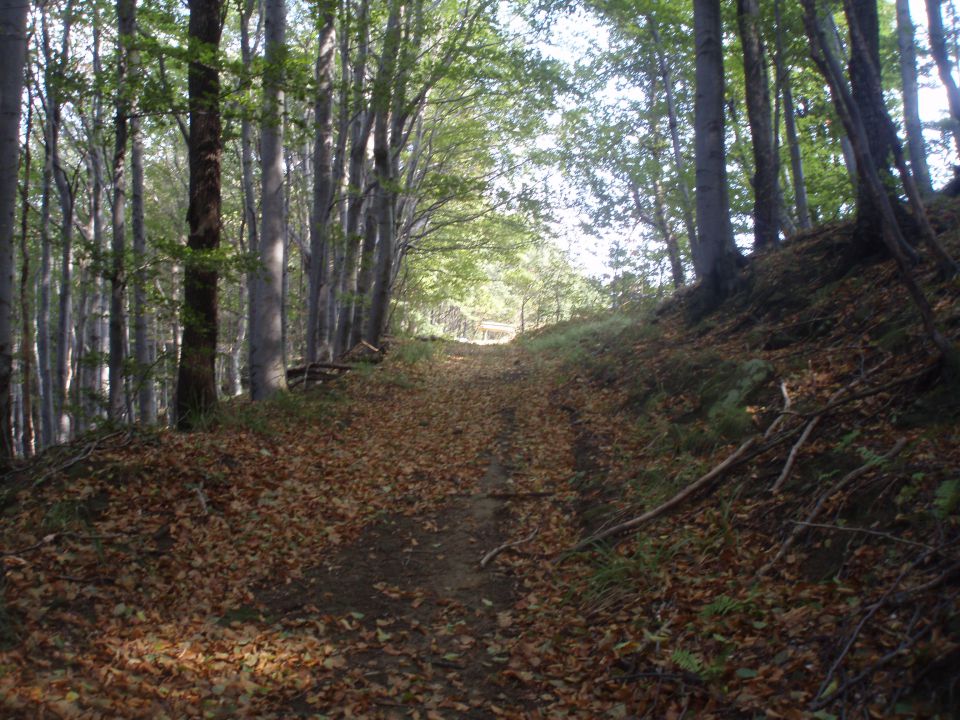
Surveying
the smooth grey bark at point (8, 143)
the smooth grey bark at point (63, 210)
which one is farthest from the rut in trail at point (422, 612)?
the smooth grey bark at point (63, 210)

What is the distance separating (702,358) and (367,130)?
33.1 feet

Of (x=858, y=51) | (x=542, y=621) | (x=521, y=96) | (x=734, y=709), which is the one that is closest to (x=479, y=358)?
(x=521, y=96)

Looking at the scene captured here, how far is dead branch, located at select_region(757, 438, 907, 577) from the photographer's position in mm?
4875

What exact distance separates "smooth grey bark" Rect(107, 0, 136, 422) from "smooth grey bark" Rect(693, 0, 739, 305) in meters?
8.95

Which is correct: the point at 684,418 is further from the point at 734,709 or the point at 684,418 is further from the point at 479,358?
the point at 479,358

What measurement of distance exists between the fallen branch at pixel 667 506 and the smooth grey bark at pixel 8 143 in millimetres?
5904

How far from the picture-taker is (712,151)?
39.5 ft

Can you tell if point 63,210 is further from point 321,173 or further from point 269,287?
point 269,287

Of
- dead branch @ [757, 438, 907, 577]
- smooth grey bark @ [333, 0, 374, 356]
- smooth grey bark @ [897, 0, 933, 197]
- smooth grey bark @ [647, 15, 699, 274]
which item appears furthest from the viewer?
smooth grey bark @ [647, 15, 699, 274]

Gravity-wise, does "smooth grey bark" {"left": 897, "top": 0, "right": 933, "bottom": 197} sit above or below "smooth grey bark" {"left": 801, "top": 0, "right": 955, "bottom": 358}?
above

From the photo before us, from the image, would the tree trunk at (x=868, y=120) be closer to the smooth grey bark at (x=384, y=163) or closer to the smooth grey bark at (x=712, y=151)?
the smooth grey bark at (x=712, y=151)

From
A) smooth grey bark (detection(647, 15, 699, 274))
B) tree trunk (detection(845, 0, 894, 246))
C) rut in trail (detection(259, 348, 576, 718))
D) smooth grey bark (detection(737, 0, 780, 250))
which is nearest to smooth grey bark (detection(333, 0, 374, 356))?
smooth grey bark (detection(737, 0, 780, 250))

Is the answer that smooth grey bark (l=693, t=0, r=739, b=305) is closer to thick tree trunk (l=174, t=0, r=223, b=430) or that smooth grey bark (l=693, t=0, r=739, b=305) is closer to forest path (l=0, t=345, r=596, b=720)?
forest path (l=0, t=345, r=596, b=720)

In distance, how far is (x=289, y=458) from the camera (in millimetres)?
8945
